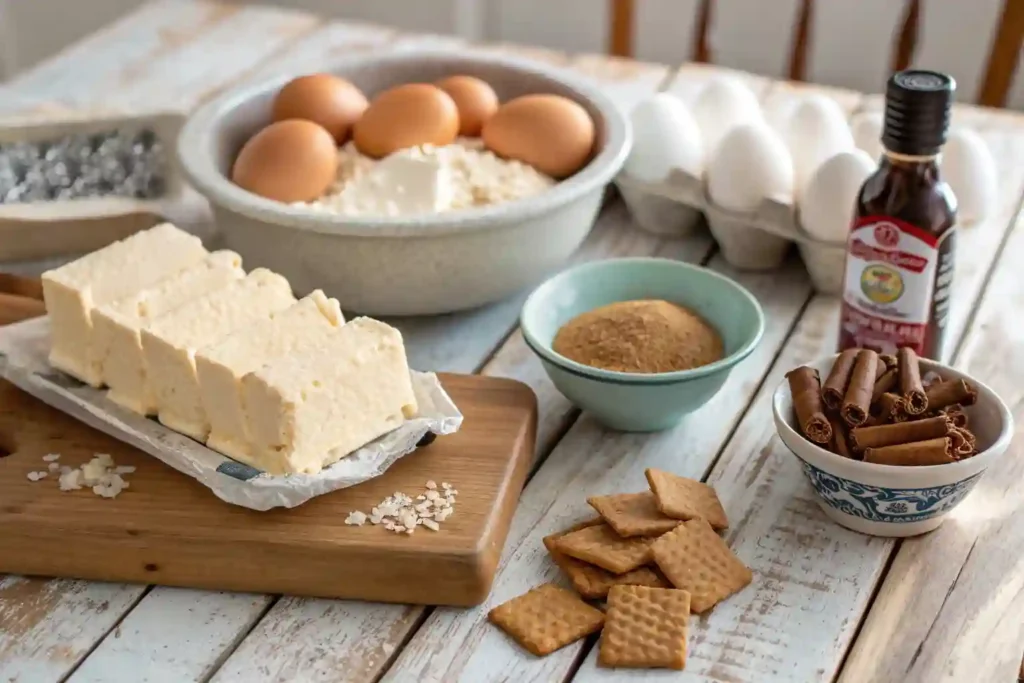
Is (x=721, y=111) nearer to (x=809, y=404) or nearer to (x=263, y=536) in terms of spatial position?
(x=809, y=404)

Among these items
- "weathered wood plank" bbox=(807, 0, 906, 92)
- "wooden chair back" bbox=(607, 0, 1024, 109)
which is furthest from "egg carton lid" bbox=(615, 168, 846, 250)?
"weathered wood plank" bbox=(807, 0, 906, 92)

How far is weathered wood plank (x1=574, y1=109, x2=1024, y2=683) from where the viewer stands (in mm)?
909

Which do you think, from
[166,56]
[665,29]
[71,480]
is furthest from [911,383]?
[665,29]

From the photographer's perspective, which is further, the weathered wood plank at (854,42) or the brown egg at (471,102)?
the weathered wood plank at (854,42)

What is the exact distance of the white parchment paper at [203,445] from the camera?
0.99 metres

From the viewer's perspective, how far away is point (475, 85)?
57.6 inches

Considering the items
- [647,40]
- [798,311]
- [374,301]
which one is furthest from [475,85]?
[647,40]

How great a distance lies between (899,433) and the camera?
3.24 ft

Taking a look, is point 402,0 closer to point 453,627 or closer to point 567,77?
point 567,77

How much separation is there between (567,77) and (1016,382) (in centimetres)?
62

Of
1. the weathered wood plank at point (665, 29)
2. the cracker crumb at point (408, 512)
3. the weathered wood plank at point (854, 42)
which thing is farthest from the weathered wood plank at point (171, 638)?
the weathered wood plank at point (665, 29)

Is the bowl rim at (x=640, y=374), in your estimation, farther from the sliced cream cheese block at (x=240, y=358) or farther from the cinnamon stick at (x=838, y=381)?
the sliced cream cheese block at (x=240, y=358)

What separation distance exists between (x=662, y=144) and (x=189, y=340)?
2.07 feet

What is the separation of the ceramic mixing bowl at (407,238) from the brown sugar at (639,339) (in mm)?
123
